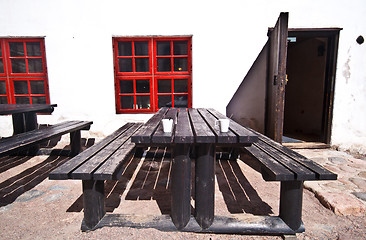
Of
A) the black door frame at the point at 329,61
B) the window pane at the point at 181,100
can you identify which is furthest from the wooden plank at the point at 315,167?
the black door frame at the point at 329,61

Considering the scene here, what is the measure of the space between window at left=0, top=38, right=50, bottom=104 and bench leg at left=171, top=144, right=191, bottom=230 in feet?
12.4

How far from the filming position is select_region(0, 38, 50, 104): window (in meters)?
4.23

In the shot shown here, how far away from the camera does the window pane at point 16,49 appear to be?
4309mm

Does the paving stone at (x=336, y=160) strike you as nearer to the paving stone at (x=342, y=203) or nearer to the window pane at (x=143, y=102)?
the paving stone at (x=342, y=203)

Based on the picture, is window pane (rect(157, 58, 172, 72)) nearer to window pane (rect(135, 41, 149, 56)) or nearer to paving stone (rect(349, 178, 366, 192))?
window pane (rect(135, 41, 149, 56))

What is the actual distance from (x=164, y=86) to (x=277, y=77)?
6.96 feet

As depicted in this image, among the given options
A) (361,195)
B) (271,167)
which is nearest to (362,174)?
(361,195)

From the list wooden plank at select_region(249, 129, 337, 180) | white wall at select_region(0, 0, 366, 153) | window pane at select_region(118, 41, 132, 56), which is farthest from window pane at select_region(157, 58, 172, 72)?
wooden plank at select_region(249, 129, 337, 180)

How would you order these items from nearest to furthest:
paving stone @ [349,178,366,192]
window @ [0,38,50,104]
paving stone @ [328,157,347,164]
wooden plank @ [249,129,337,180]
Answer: wooden plank @ [249,129,337,180] < paving stone @ [349,178,366,192] < paving stone @ [328,157,347,164] < window @ [0,38,50,104]

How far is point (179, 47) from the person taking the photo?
14.0 feet

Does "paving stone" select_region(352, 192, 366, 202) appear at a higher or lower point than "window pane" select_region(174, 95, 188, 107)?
lower

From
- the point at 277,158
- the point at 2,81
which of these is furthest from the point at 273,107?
the point at 2,81

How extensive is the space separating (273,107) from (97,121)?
331 cm

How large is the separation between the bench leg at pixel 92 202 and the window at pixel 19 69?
11.1ft
